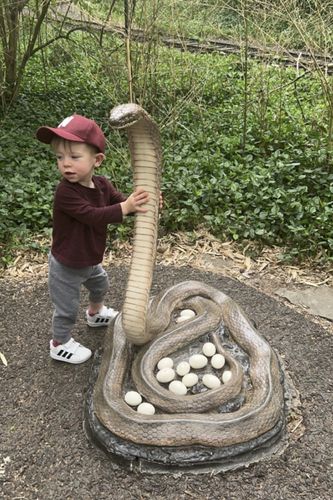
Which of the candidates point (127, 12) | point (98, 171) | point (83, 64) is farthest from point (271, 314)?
point (83, 64)

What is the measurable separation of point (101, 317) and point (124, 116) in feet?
5.04

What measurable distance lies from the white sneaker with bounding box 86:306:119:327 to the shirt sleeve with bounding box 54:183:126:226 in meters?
0.91

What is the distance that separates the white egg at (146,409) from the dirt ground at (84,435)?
0.82 feet

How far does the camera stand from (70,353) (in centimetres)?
292

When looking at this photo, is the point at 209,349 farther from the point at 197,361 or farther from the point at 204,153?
the point at 204,153

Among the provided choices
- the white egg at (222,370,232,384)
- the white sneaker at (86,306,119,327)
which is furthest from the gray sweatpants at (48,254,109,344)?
the white egg at (222,370,232,384)

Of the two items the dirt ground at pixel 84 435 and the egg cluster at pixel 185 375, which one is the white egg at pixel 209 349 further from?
the dirt ground at pixel 84 435

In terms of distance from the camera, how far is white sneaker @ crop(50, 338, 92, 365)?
2.91 metres

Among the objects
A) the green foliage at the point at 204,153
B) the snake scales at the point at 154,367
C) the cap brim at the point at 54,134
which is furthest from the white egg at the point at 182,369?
the green foliage at the point at 204,153

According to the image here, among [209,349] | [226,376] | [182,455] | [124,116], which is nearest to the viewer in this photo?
[124,116]

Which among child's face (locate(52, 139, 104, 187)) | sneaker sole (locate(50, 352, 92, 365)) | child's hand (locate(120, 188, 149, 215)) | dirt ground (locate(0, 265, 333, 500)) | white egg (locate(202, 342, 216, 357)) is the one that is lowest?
dirt ground (locate(0, 265, 333, 500))

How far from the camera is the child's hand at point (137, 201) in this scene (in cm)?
231

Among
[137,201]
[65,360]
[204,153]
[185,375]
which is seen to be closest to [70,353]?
[65,360]

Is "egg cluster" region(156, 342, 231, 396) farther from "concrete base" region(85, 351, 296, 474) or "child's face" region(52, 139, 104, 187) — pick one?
"child's face" region(52, 139, 104, 187)
